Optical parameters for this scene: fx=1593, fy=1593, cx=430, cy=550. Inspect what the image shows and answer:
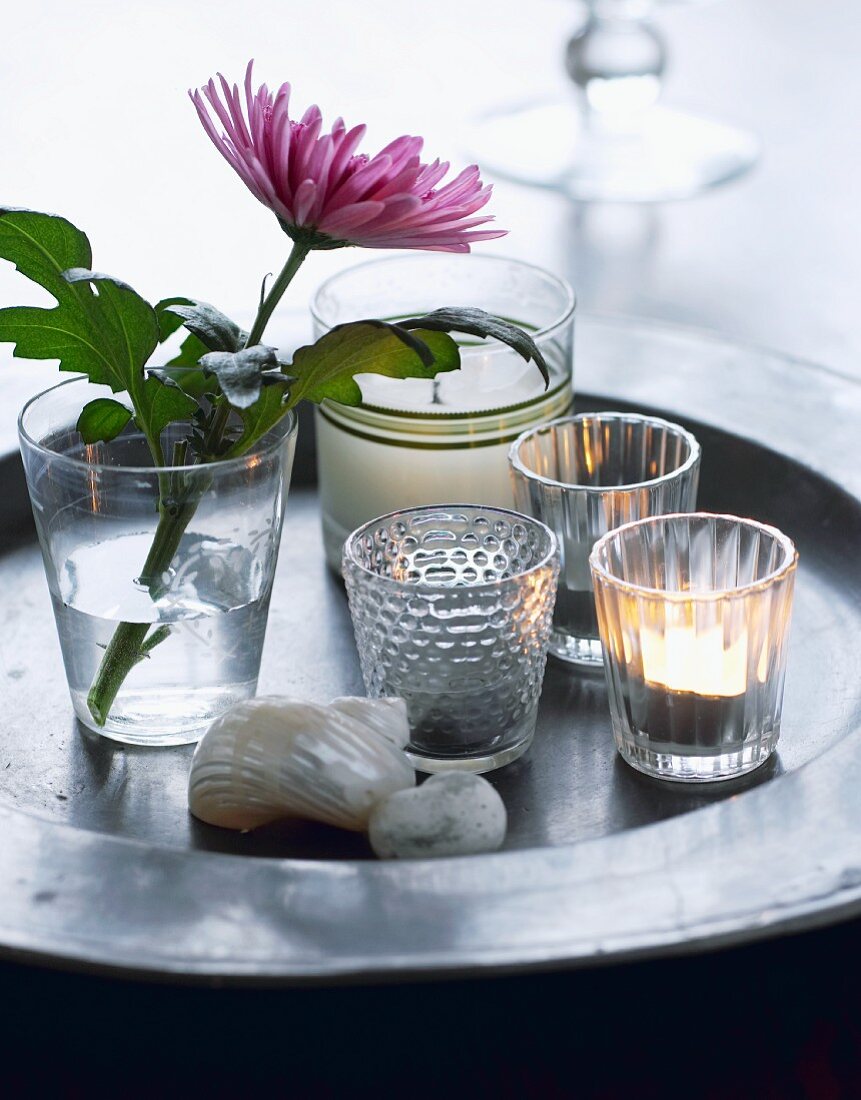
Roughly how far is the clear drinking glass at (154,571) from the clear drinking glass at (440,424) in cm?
9

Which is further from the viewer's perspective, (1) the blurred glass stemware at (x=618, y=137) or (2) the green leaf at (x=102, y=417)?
(1) the blurred glass stemware at (x=618, y=137)

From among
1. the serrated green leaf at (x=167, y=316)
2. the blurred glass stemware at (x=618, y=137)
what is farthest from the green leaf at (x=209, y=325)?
→ the blurred glass stemware at (x=618, y=137)

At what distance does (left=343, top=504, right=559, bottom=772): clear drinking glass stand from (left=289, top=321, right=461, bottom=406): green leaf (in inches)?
2.0

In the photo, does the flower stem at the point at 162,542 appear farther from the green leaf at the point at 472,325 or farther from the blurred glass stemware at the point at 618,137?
the blurred glass stemware at the point at 618,137

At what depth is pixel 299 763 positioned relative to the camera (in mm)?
404

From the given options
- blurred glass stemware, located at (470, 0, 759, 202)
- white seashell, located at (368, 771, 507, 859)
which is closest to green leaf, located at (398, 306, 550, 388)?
white seashell, located at (368, 771, 507, 859)

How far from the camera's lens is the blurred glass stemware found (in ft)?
4.10

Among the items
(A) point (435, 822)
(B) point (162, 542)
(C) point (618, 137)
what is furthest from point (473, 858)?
(C) point (618, 137)

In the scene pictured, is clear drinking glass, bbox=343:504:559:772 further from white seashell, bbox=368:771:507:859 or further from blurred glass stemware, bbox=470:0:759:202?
→ blurred glass stemware, bbox=470:0:759:202

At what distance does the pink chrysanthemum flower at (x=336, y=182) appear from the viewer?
15.6 inches

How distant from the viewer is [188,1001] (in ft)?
1.22

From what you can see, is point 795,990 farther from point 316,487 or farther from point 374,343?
point 316,487

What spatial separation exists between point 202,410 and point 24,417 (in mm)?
53

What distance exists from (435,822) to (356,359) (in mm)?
125
